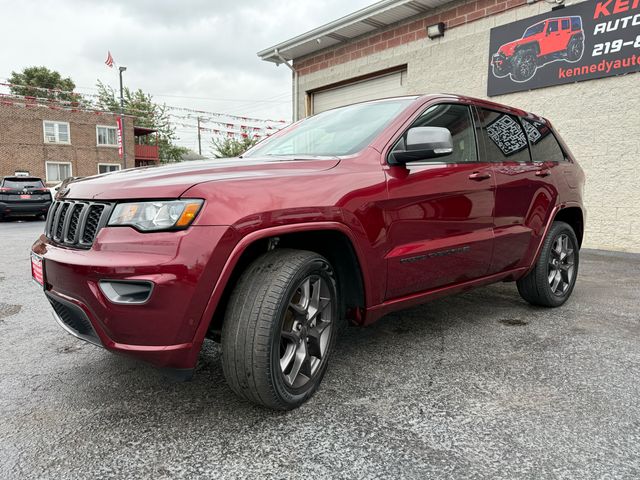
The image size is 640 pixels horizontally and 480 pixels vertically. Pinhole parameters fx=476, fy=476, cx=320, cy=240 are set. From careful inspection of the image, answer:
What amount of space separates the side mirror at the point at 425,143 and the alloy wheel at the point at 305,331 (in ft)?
2.80

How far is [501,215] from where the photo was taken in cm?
335

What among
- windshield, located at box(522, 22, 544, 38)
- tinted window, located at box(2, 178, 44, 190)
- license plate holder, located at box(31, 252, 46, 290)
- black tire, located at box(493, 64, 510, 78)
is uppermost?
windshield, located at box(522, 22, 544, 38)

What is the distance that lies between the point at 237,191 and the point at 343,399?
1161 mm

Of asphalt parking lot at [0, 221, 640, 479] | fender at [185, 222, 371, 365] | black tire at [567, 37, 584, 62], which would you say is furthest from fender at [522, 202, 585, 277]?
black tire at [567, 37, 584, 62]

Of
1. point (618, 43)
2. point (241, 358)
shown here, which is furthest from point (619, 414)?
point (618, 43)

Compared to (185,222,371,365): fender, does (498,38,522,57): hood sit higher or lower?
higher

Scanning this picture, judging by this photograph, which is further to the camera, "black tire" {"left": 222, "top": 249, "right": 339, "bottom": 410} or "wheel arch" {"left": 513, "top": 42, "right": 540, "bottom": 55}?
"wheel arch" {"left": 513, "top": 42, "right": 540, "bottom": 55}

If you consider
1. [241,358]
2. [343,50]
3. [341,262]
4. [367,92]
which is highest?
[343,50]

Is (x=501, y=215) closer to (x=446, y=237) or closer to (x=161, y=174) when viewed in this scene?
(x=446, y=237)

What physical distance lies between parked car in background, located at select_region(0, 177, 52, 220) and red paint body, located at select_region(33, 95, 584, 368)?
1387 cm

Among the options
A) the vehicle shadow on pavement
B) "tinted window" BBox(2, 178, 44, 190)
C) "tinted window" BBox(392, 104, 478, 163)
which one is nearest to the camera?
the vehicle shadow on pavement

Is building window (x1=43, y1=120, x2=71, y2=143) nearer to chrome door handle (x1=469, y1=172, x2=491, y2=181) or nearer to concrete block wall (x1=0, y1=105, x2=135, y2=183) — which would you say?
concrete block wall (x1=0, y1=105, x2=135, y2=183)

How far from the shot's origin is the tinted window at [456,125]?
3.01 meters

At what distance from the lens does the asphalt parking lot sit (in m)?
1.84
